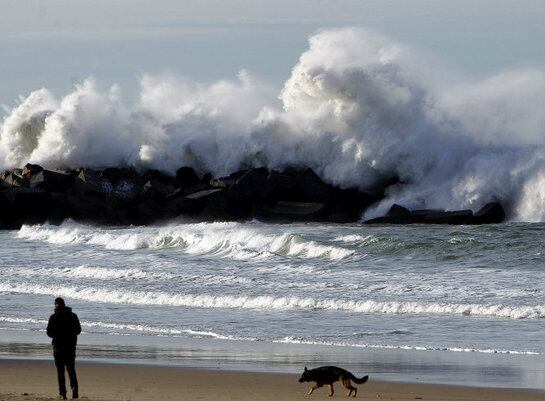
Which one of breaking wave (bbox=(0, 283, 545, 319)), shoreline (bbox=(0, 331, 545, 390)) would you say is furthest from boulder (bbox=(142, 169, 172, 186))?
shoreline (bbox=(0, 331, 545, 390))

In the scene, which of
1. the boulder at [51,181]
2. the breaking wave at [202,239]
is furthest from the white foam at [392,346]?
the boulder at [51,181]

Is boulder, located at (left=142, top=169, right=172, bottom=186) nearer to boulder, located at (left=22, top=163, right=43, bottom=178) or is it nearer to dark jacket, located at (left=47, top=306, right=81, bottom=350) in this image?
boulder, located at (left=22, top=163, right=43, bottom=178)

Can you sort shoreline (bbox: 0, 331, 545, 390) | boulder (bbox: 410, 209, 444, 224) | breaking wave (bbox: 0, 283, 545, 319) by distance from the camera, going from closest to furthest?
shoreline (bbox: 0, 331, 545, 390) → breaking wave (bbox: 0, 283, 545, 319) → boulder (bbox: 410, 209, 444, 224)

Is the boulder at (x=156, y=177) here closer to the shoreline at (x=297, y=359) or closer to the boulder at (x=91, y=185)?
the boulder at (x=91, y=185)

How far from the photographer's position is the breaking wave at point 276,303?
15947 millimetres

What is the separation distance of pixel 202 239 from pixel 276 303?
916cm

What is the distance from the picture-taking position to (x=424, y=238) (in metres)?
24.0

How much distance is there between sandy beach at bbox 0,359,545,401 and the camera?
10.4 metres

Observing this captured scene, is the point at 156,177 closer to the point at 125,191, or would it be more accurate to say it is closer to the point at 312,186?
the point at 125,191

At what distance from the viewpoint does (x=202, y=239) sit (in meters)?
26.8

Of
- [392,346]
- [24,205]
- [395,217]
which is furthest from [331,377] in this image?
[24,205]

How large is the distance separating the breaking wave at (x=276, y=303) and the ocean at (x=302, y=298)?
0.09ft

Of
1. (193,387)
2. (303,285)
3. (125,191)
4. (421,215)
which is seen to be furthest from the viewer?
Result: (125,191)

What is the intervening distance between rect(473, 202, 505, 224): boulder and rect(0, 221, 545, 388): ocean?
2394 millimetres
